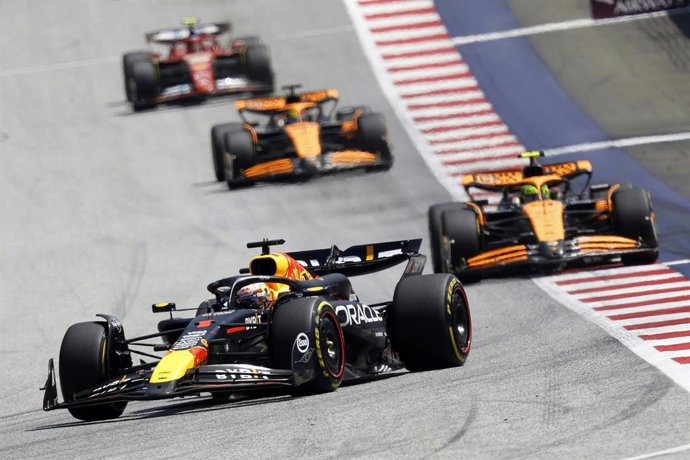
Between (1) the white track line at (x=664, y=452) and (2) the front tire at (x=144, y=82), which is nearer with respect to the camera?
(1) the white track line at (x=664, y=452)

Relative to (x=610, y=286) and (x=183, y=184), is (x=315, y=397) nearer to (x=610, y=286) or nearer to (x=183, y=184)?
(x=610, y=286)

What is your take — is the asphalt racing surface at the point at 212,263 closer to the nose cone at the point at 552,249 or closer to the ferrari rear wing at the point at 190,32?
the nose cone at the point at 552,249

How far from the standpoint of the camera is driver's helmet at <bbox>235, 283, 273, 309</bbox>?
43.5 ft

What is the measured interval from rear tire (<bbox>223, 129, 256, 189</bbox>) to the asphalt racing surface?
36 centimetres

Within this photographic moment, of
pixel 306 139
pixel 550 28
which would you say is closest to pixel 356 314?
pixel 306 139

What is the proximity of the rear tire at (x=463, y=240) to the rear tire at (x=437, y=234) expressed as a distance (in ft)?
0.57

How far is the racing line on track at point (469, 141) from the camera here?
15.0 metres

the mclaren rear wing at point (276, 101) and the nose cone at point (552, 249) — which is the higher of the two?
the mclaren rear wing at point (276, 101)

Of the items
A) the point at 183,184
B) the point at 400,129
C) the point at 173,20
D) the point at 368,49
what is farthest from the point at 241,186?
the point at 173,20

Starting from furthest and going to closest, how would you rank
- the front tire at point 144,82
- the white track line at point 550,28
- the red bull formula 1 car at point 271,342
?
the white track line at point 550,28
the front tire at point 144,82
the red bull formula 1 car at point 271,342

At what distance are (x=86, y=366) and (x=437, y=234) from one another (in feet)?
26.1

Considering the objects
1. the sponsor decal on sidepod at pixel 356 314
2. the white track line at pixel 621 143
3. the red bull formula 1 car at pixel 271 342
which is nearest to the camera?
the red bull formula 1 car at pixel 271 342

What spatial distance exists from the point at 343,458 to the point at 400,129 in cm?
2034

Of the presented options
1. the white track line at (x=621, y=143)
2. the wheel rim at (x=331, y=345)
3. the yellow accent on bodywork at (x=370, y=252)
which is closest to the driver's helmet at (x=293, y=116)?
the white track line at (x=621, y=143)
